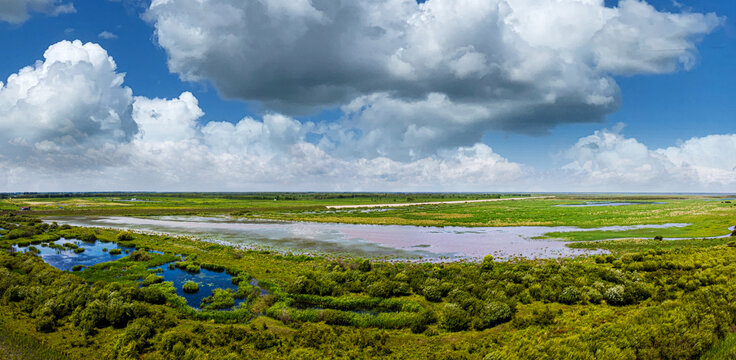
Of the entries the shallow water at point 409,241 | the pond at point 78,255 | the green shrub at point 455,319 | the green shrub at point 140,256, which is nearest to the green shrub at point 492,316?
the green shrub at point 455,319

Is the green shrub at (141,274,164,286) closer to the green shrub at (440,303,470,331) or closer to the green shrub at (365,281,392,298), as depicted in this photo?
the green shrub at (365,281,392,298)

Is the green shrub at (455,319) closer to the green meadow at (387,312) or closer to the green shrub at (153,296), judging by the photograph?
Result: the green meadow at (387,312)

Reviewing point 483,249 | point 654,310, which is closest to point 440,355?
point 654,310

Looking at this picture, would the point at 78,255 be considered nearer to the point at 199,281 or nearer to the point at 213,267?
the point at 213,267

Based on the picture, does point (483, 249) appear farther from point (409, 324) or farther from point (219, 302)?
point (219, 302)

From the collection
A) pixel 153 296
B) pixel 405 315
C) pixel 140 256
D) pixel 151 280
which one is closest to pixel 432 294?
pixel 405 315

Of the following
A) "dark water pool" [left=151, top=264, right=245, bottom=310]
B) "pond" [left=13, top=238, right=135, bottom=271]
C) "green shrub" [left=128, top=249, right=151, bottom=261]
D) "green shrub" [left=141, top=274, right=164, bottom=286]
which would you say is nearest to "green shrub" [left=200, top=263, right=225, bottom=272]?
"dark water pool" [left=151, top=264, right=245, bottom=310]

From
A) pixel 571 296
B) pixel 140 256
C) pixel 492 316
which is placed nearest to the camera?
pixel 492 316
